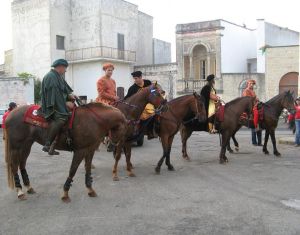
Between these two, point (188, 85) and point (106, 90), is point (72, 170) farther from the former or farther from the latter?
point (188, 85)

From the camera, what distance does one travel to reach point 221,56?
36.5 metres

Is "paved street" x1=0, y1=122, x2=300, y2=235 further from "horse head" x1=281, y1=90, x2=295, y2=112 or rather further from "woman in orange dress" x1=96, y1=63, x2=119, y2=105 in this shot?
"horse head" x1=281, y1=90, x2=295, y2=112

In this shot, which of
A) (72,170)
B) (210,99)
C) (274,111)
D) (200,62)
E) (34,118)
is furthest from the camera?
(200,62)

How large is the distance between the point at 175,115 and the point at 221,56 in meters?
27.4

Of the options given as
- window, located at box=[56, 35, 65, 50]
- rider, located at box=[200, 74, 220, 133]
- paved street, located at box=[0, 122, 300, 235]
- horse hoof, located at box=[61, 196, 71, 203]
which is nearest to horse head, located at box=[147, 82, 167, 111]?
paved street, located at box=[0, 122, 300, 235]

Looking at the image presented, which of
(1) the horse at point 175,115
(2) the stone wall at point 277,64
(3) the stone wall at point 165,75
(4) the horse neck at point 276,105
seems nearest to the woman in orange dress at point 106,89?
(1) the horse at point 175,115

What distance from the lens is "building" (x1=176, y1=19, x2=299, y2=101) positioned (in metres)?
35.1

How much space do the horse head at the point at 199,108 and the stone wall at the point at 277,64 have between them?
25978mm

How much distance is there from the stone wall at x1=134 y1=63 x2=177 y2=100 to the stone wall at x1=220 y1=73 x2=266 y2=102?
4.65m

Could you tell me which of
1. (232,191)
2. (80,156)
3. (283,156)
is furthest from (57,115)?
(283,156)

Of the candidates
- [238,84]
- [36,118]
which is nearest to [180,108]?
[36,118]

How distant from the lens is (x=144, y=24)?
4400cm

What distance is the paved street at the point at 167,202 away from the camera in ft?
19.0

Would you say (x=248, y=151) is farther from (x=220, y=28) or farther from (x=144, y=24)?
(x=144, y=24)
